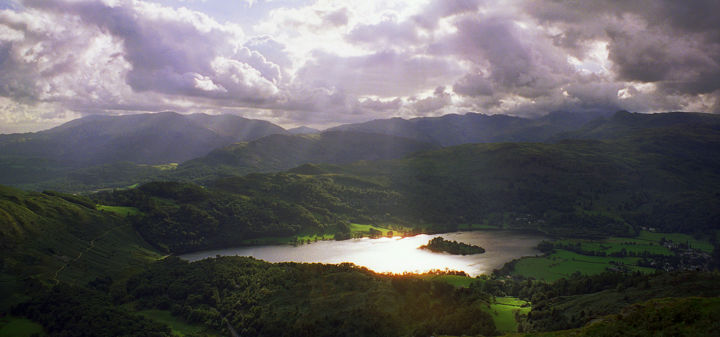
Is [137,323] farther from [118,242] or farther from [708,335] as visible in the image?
[708,335]

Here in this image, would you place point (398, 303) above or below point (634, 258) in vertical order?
above

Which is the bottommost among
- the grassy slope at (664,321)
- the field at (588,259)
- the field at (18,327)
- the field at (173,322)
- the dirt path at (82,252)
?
the field at (588,259)

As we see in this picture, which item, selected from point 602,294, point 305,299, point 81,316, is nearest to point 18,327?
point 81,316

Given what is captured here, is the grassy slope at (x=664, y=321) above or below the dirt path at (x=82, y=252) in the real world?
above

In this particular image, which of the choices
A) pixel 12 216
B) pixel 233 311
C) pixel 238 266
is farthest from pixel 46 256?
pixel 233 311

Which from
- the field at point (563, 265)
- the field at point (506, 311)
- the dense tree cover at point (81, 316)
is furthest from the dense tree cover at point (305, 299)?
the field at point (563, 265)

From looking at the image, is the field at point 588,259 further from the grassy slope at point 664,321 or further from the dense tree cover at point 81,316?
the dense tree cover at point 81,316

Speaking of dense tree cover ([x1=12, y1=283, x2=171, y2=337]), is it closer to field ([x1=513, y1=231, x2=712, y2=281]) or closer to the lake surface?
the lake surface
